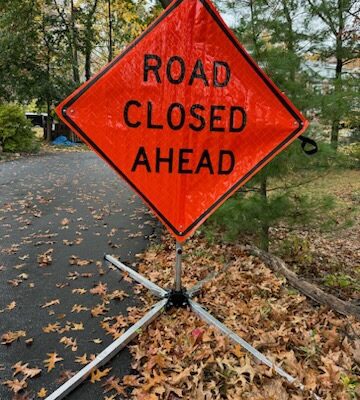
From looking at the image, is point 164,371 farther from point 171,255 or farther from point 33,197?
point 33,197

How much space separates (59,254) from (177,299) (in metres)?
2.29

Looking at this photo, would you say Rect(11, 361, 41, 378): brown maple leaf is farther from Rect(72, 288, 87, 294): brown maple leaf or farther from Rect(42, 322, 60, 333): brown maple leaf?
Rect(72, 288, 87, 294): brown maple leaf

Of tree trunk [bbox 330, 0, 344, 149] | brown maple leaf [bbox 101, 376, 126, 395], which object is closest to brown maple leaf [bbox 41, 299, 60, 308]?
brown maple leaf [bbox 101, 376, 126, 395]

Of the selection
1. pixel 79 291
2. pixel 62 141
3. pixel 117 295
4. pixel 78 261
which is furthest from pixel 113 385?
pixel 62 141

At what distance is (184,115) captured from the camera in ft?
8.48

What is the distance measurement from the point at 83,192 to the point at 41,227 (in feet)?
10.6

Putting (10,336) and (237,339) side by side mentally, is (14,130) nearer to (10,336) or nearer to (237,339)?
(10,336)

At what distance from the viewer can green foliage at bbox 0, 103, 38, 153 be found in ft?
53.1

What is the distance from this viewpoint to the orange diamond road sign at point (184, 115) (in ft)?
8.13

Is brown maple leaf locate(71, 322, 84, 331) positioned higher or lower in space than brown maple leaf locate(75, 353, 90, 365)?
lower

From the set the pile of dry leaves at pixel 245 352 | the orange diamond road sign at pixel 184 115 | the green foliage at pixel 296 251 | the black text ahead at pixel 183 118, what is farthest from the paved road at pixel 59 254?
the green foliage at pixel 296 251

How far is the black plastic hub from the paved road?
512mm

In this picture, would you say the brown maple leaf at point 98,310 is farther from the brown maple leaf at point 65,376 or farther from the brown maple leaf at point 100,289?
the brown maple leaf at point 65,376

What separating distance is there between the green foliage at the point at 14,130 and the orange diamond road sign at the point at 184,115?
1540 cm
